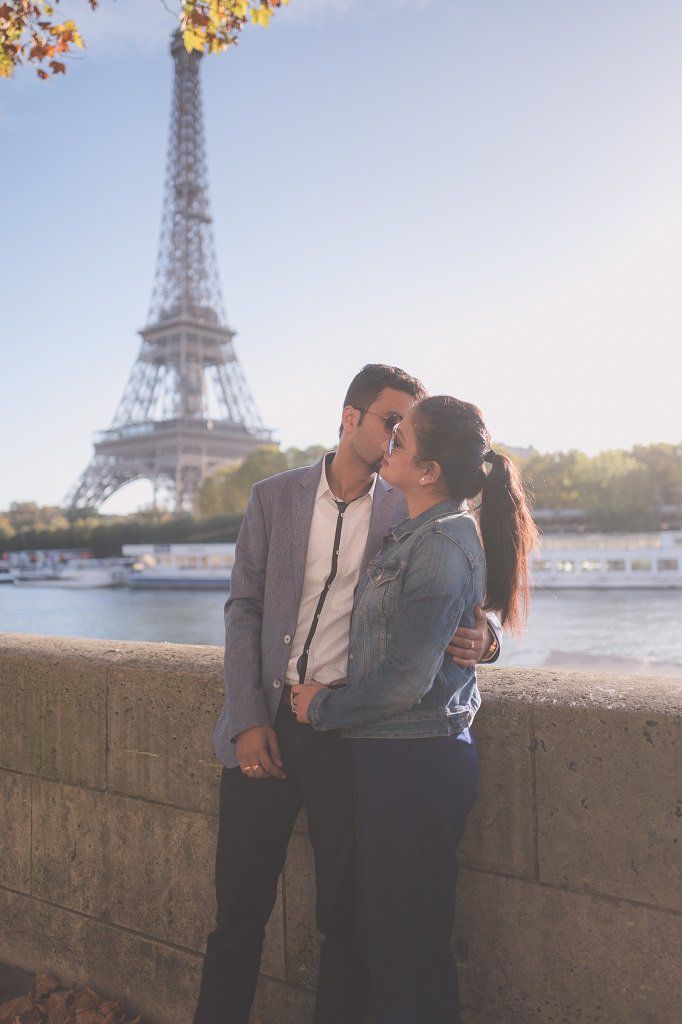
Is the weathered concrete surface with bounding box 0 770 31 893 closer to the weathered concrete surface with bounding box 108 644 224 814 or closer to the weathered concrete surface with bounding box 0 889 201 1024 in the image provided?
the weathered concrete surface with bounding box 0 889 201 1024

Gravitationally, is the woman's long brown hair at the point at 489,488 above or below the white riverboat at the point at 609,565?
above

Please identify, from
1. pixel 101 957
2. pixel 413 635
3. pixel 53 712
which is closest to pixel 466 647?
pixel 413 635

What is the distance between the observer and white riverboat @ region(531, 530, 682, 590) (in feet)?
122

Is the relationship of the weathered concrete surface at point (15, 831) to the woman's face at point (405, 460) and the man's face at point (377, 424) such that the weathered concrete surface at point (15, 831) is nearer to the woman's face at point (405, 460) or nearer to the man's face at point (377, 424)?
the man's face at point (377, 424)

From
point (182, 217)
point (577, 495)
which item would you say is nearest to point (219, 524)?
point (577, 495)

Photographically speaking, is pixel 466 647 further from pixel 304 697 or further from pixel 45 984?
pixel 45 984

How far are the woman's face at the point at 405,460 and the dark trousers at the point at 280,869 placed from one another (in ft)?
1.96

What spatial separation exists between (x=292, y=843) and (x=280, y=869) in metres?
0.18

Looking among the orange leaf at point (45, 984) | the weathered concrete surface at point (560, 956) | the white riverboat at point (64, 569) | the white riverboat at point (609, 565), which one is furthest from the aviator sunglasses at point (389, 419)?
the white riverboat at point (64, 569)

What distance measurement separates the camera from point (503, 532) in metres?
1.87

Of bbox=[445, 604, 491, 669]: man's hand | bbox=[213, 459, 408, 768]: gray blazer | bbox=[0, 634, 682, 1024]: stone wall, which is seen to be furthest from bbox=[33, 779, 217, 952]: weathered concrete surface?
bbox=[445, 604, 491, 669]: man's hand

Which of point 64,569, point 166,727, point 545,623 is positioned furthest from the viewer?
point 64,569

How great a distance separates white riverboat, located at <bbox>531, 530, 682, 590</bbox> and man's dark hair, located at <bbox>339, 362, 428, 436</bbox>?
35.2 meters

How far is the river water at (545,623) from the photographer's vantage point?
78.2ft
